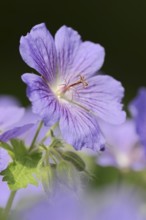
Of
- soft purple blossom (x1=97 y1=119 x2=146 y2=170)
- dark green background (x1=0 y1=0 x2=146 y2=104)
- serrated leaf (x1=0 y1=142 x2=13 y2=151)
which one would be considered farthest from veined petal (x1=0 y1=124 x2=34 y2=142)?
dark green background (x1=0 y1=0 x2=146 y2=104)

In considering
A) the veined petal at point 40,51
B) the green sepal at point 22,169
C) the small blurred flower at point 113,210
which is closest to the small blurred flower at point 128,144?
the veined petal at point 40,51

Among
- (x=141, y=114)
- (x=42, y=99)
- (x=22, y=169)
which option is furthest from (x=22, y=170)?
(x=141, y=114)

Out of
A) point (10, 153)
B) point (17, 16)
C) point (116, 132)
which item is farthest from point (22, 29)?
point (10, 153)

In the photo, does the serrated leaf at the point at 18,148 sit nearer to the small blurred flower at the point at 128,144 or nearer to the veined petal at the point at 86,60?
the veined petal at the point at 86,60

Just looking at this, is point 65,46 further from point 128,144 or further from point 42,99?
point 128,144

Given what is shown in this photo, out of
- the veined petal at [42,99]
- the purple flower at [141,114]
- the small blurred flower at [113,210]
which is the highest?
the veined petal at [42,99]

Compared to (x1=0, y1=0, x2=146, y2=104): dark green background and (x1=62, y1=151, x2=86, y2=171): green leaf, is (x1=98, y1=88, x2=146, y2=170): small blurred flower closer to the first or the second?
(x1=62, y1=151, x2=86, y2=171): green leaf
